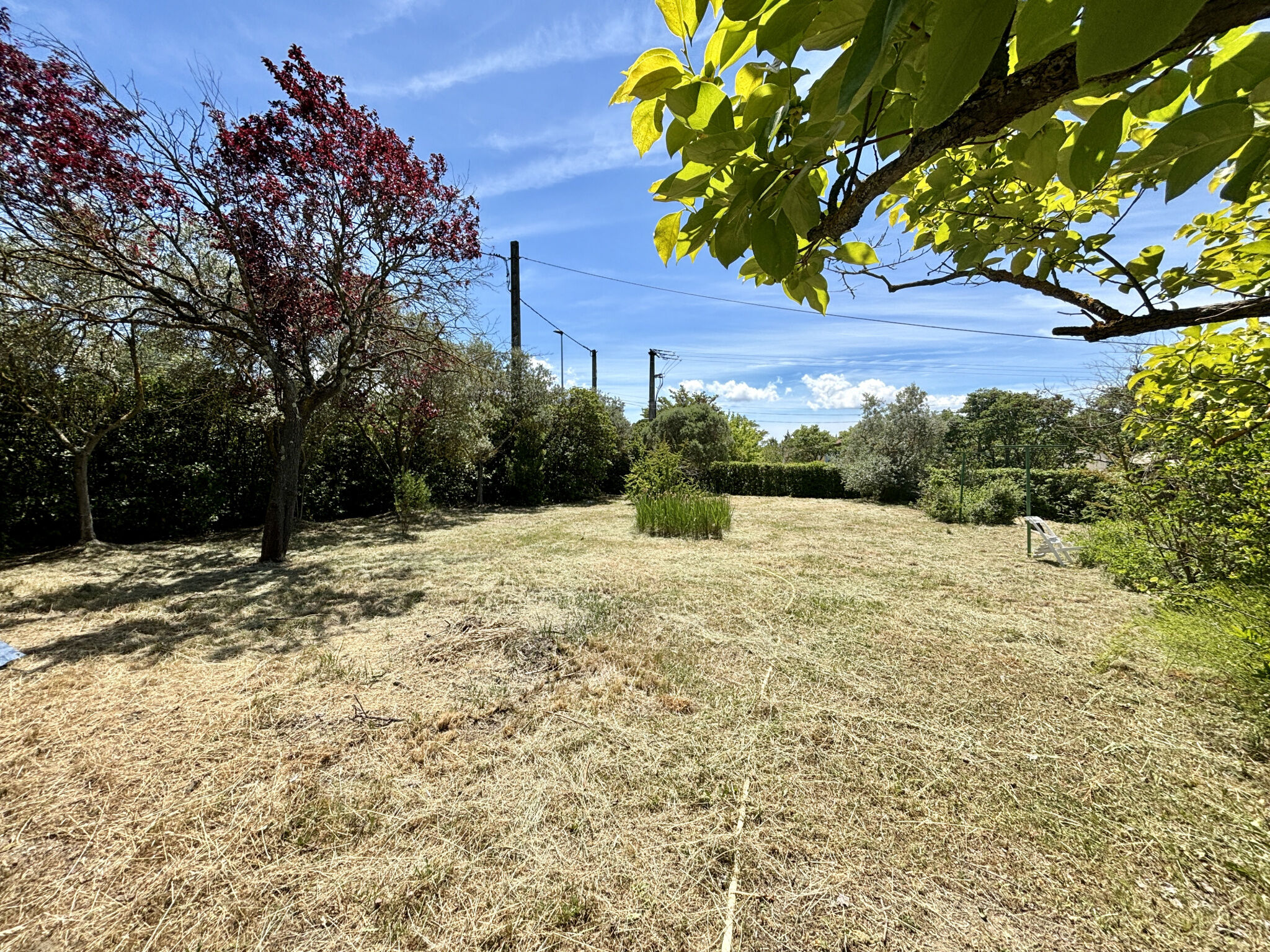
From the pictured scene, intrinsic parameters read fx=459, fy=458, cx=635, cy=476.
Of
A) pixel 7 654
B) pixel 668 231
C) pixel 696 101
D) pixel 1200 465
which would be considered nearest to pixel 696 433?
pixel 1200 465

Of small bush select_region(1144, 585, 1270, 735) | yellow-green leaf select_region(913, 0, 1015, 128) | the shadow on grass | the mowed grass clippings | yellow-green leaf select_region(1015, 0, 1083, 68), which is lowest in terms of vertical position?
the mowed grass clippings

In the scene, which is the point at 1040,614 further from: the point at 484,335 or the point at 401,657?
the point at 484,335

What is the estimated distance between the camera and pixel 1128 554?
3.96 metres

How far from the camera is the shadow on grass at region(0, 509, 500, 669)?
3254 millimetres

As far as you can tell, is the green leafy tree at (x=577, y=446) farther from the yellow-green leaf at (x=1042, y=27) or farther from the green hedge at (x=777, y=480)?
A: the yellow-green leaf at (x=1042, y=27)

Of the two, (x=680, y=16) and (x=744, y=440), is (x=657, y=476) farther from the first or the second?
(x=744, y=440)

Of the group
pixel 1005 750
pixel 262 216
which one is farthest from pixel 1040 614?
pixel 262 216

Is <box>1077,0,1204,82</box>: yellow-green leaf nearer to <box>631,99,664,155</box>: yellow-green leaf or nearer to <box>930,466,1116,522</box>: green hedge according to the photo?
<box>631,99,664,155</box>: yellow-green leaf

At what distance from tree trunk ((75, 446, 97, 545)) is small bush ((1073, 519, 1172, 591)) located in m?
11.5

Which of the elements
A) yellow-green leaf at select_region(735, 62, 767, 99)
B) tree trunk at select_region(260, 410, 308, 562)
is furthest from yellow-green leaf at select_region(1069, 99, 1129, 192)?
tree trunk at select_region(260, 410, 308, 562)

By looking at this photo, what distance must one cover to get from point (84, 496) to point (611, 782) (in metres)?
8.42

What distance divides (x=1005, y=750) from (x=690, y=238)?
8.88 feet

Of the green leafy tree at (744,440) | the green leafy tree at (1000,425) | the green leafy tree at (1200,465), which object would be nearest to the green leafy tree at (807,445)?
the green leafy tree at (744,440)

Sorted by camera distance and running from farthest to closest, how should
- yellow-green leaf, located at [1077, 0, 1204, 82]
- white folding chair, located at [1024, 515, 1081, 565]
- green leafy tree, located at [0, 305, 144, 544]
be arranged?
white folding chair, located at [1024, 515, 1081, 565] → green leafy tree, located at [0, 305, 144, 544] → yellow-green leaf, located at [1077, 0, 1204, 82]
